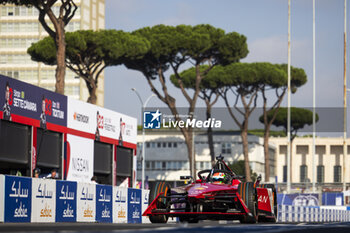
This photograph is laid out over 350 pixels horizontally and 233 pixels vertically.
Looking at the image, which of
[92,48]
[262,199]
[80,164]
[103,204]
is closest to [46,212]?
[103,204]

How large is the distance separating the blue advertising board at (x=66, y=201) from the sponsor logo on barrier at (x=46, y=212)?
0.44 m

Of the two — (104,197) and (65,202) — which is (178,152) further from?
(65,202)

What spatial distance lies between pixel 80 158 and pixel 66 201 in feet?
49.8

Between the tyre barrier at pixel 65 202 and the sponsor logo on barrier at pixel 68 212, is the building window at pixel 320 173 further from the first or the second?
the sponsor logo on barrier at pixel 68 212

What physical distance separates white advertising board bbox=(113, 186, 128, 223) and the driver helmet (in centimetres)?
577

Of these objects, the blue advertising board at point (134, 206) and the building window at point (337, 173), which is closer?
the blue advertising board at point (134, 206)

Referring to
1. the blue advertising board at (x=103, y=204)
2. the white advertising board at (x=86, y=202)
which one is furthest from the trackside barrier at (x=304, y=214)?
the white advertising board at (x=86, y=202)

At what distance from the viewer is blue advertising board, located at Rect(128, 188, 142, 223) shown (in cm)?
2412

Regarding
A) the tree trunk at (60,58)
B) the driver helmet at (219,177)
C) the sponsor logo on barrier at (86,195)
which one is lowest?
the sponsor logo on barrier at (86,195)

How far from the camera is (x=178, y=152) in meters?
115

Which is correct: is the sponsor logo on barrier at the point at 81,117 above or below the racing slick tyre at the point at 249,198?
above

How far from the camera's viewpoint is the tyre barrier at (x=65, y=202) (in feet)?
55.2

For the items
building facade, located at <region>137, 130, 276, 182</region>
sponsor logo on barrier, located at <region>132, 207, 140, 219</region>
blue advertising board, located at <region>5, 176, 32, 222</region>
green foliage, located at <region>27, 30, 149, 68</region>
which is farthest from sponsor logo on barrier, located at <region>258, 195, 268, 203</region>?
building facade, located at <region>137, 130, 276, 182</region>

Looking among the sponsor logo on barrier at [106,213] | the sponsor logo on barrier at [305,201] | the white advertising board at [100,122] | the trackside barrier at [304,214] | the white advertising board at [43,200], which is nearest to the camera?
the white advertising board at [43,200]
